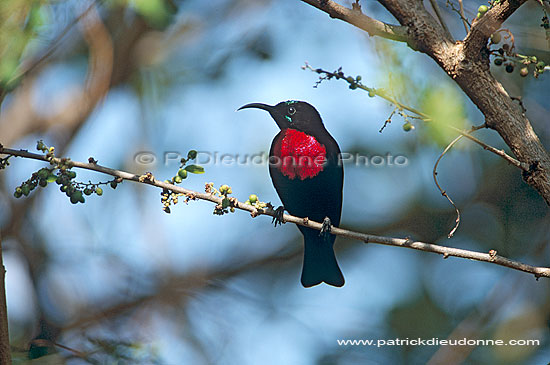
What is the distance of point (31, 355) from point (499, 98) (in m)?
2.18

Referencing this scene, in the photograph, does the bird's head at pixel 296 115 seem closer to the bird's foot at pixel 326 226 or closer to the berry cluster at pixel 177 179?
the bird's foot at pixel 326 226

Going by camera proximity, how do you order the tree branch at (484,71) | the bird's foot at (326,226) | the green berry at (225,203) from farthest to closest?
the bird's foot at (326,226) → the green berry at (225,203) → the tree branch at (484,71)

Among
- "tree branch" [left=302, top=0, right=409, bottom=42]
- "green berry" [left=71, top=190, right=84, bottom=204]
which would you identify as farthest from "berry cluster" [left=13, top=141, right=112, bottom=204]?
"tree branch" [left=302, top=0, right=409, bottom=42]

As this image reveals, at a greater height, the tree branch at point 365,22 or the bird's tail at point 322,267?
the tree branch at point 365,22

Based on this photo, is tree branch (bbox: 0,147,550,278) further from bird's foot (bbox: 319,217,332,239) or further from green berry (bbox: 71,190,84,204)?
bird's foot (bbox: 319,217,332,239)

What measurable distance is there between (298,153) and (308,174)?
0.13 metres

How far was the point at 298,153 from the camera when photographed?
2918 mm

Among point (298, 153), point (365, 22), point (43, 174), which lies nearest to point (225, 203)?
point (43, 174)

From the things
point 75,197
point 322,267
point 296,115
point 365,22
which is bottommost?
point 75,197

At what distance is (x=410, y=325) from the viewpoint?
386 centimetres

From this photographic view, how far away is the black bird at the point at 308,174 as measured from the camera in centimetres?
292

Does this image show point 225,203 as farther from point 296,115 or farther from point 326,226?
point 296,115

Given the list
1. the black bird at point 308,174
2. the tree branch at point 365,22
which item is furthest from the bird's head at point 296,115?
the tree branch at point 365,22

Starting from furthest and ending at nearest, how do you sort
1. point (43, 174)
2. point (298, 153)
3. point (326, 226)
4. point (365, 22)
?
point (298, 153) < point (326, 226) < point (365, 22) < point (43, 174)
